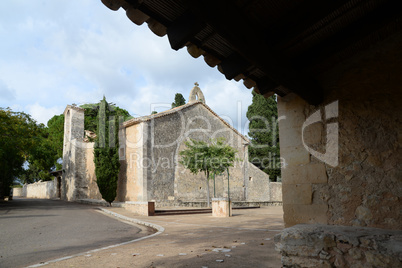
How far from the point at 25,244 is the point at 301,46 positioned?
22.4 feet

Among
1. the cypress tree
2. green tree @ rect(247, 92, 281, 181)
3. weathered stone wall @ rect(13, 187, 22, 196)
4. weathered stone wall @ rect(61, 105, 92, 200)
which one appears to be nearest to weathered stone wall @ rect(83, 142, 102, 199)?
weathered stone wall @ rect(61, 105, 92, 200)

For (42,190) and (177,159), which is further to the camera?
(42,190)

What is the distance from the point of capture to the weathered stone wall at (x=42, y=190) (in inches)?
1203

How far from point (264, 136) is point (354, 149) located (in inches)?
1070

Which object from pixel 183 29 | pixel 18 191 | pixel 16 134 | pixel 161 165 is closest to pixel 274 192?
pixel 161 165

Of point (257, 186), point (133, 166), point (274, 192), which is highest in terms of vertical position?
point (133, 166)

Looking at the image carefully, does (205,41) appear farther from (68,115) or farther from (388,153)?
(68,115)

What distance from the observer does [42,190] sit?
34.2 m

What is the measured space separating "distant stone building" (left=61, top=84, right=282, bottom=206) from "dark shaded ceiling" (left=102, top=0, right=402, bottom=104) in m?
15.7

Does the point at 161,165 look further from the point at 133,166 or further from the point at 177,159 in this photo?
the point at 133,166

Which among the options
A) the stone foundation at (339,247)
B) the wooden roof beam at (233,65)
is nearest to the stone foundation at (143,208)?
the stone foundation at (339,247)

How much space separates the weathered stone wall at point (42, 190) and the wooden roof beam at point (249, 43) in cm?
3219

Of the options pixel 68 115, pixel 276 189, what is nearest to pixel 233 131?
pixel 276 189

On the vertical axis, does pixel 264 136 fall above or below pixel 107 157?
above
